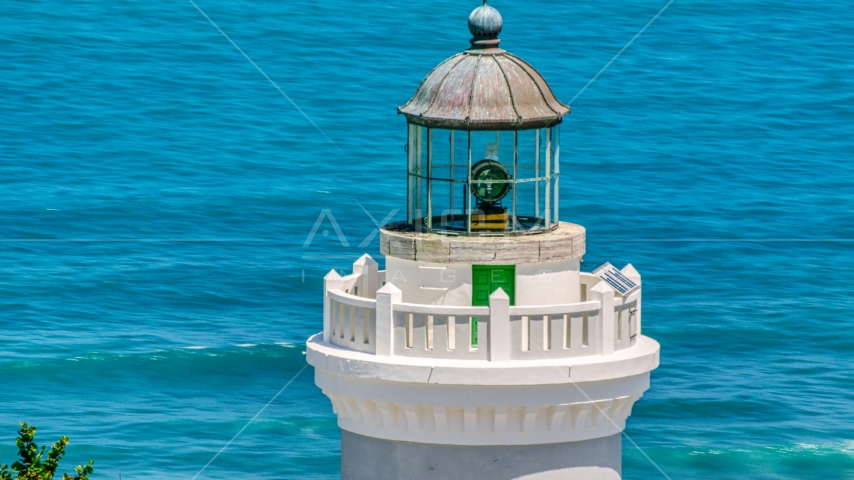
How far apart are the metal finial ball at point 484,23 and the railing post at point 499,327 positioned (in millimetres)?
2175

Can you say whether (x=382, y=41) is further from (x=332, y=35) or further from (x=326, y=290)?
(x=326, y=290)

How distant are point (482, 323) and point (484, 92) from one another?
187cm

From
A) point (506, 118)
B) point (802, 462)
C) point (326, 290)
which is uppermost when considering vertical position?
point (506, 118)

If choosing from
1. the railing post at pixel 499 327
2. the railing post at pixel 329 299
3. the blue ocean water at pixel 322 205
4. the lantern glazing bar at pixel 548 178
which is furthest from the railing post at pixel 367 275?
the blue ocean water at pixel 322 205

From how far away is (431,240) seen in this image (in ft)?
46.3

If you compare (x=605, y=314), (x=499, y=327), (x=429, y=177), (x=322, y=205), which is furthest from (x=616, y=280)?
(x=322, y=205)

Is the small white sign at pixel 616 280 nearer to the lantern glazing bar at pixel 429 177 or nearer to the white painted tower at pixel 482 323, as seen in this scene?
the white painted tower at pixel 482 323

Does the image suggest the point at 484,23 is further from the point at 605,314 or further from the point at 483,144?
the point at 605,314

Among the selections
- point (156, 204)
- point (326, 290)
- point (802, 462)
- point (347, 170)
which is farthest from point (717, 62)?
point (326, 290)

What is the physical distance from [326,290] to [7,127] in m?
69.8

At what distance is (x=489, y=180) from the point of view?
1448 cm

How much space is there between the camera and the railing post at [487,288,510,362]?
13.5 meters

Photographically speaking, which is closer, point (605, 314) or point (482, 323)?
point (482, 323)

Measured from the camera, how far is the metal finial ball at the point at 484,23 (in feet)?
46.5
